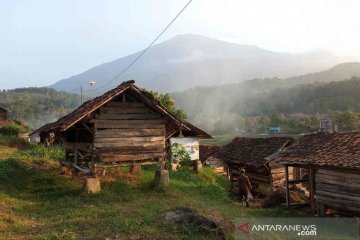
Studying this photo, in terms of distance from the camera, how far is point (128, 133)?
1466 centimetres

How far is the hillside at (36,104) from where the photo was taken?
9794cm

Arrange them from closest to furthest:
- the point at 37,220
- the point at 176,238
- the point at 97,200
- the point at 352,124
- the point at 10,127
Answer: the point at 176,238
the point at 37,220
the point at 97,200
the point at 10,127
the point at 352,124

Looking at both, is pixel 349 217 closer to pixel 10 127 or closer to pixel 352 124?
pixel 10 127

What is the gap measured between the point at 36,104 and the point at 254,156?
104037 millimetres

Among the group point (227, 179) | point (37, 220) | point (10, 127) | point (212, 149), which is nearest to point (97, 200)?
point (37, 220)

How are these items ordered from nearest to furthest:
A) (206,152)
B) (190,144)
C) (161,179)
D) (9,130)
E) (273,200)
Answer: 1. (161,179)
2. (273,200)
3. (190,144)
4. (206,152)
5. (9,130)

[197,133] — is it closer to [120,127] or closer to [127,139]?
[127,139]

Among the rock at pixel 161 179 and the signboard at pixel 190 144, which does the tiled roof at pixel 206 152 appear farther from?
the rock at pixel 161 179

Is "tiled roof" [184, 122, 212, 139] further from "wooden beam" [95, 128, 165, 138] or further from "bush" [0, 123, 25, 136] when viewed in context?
"bush" [0, 123, 25, 136]

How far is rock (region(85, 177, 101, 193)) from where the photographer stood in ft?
44.7

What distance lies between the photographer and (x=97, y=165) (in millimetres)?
14164

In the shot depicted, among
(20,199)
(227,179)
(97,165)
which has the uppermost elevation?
(97,165)

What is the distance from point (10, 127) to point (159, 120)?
126ft

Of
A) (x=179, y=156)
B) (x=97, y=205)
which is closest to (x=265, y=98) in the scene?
(x=179, y=156)
